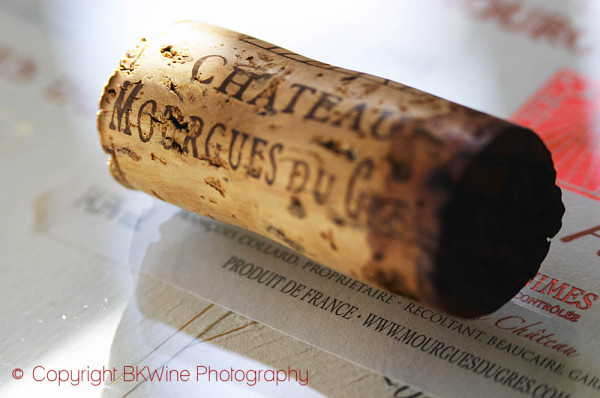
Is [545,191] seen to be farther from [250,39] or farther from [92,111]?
[92,111]

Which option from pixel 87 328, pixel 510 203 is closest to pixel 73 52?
pixel 87 328

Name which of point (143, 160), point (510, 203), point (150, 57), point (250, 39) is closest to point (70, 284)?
point (143, 160)

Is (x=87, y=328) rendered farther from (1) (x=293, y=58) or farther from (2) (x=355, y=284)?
(1) (x=293, y=58)

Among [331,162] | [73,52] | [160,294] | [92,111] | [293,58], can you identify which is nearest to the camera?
[331,162]

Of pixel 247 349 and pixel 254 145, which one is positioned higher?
pixel 254 145

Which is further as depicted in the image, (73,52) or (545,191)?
(73,52)

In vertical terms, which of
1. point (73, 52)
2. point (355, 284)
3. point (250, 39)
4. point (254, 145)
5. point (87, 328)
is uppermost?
point (250, 39)

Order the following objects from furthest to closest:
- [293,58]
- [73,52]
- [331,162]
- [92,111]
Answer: [73,52] → [92,111] → [293,58] → [331,162]
